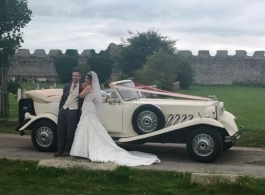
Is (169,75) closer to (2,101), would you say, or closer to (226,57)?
(2,101)

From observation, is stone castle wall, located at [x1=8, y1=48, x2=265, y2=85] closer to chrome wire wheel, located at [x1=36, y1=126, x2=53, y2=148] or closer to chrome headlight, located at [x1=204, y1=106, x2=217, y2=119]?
chrome wire wheel, located at [x1=36, y1=126, x2=53, y2=148]

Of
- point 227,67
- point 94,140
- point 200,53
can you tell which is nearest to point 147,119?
point 94,140

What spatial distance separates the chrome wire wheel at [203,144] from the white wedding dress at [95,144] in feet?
2.51

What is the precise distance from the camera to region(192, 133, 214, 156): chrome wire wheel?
392 inches

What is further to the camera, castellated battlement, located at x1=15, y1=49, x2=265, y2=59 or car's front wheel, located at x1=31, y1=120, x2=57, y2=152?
castellated battlement, located at x1=15, y1=49, x2=265, y2=59

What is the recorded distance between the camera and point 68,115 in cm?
1061

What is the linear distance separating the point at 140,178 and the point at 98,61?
29828 mm

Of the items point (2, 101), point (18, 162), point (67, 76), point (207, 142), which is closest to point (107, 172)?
point (18, 162)

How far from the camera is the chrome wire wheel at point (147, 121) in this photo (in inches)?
407

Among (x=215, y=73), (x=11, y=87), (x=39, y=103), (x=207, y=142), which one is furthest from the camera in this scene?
(x=215, y=73)

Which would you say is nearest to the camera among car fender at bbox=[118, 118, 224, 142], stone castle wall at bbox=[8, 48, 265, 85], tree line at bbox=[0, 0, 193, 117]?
car fender at bbox=[118, 118, 224, 142]

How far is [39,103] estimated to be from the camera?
37.4ft

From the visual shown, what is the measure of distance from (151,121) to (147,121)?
0.08 metres

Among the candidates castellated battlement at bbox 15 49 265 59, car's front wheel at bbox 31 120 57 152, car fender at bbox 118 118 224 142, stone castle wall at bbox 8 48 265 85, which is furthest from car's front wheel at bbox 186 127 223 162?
stone castle wall at bbox 8 48 265 85
